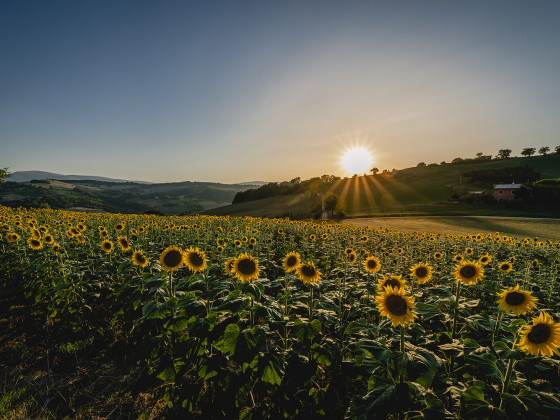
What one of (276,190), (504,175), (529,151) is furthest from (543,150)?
(276,190)

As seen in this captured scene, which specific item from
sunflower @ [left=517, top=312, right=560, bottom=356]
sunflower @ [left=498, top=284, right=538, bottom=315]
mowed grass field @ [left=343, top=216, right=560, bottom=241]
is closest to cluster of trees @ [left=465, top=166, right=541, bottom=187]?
mowed grass field @ [left=343, top=216, right=560, bottom=241]

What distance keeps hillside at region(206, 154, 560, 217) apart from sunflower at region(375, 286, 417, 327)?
5871 centimetres

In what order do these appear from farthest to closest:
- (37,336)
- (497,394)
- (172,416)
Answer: (37,336), (172,416), (497,394)

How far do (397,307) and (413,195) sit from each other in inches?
3844

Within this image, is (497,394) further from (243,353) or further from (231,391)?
(231,391)

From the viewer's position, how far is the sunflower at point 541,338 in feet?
8.52

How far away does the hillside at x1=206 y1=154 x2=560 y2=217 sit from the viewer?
220ft

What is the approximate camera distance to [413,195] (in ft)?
290

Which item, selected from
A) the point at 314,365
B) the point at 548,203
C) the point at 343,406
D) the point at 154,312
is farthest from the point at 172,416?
the point at 548,203

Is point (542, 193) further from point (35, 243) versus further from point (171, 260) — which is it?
point (35, 243)

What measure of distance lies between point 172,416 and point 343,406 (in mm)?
2401

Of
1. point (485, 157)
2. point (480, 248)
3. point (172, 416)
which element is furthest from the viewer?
point (485, 157)

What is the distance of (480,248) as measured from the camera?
1123cm

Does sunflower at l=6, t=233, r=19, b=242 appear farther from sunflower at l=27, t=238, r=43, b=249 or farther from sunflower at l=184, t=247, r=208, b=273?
sunflower at l=184, t=247, r=208, b=273
